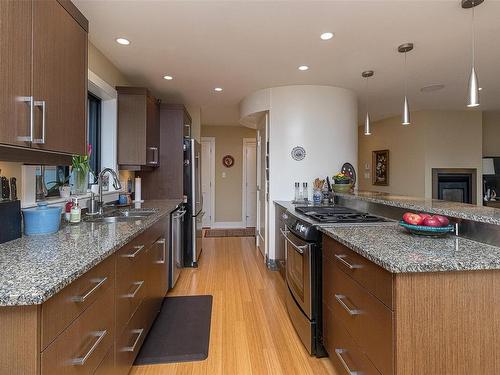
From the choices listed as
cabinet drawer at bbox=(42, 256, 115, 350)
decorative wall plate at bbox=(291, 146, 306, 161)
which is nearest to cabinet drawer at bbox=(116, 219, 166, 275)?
cabinet drawer at bbox=(42, 256, 115, 350)

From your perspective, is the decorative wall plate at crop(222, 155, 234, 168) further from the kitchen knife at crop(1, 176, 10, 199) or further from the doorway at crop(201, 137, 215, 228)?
the kitchen knife at crop(1, 176, 10, 199)

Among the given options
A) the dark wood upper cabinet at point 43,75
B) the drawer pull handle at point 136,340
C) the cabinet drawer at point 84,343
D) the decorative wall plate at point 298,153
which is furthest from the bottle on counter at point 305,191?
the cabinet drawer at point 84,343

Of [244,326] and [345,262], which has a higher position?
[345,262]

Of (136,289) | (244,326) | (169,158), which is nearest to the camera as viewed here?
(136,289)

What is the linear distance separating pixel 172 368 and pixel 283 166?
275 centimetres

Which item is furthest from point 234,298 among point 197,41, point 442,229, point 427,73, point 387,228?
point 427,73

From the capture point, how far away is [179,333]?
229cm

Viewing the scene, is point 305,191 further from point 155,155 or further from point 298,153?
point 155,155

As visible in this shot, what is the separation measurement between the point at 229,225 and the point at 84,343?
580 centimetres

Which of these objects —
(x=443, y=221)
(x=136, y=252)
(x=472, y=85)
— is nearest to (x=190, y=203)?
(x=136, y=252)

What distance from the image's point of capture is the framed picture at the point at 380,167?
628cm

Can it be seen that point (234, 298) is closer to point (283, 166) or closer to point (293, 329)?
point (293, 329)

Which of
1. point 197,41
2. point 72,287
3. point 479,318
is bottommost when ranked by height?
point 479,318

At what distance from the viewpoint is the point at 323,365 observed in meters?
1.89
